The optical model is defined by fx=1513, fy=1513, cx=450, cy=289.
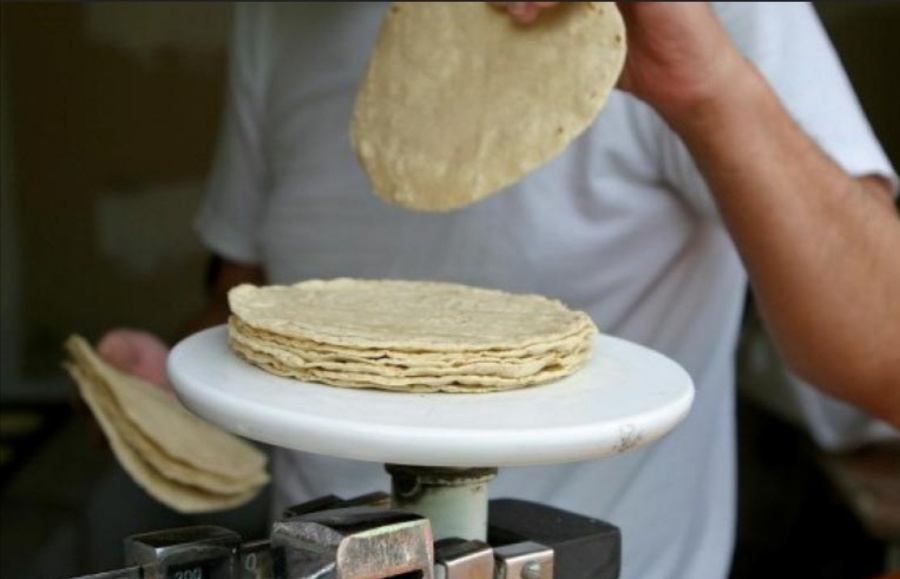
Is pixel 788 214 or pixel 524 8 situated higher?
pixel 524 8

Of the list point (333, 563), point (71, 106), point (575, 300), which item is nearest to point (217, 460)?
point (575, 300)

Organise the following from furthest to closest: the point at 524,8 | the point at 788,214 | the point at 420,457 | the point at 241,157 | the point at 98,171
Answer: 1. the point at 98,171
2. the point at 241,157
3. the point at 788,214
4. the point at 524,8
5. the point at 420,457

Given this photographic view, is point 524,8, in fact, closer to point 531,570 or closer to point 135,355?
point 531,570

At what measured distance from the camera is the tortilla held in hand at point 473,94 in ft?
3.68

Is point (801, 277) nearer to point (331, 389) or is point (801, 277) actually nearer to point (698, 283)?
point (698, 283)

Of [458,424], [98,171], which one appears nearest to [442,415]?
[458,424]

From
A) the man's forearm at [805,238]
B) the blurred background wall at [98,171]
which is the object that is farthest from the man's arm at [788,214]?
the blurred background wall at [98,171]

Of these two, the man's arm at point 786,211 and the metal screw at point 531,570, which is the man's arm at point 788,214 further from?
the metal screw at point 531,570

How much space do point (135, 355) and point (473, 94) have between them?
0.52m

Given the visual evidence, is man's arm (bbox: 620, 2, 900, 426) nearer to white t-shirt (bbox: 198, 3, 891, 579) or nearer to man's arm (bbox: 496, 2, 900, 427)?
man's arm (bbox: 496, 2, 900, 427)

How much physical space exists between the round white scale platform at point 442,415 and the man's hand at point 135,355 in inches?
24.5

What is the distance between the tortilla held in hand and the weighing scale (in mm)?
273

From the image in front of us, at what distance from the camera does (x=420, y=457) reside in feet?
→ 2.59

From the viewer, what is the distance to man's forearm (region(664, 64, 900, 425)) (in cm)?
121
